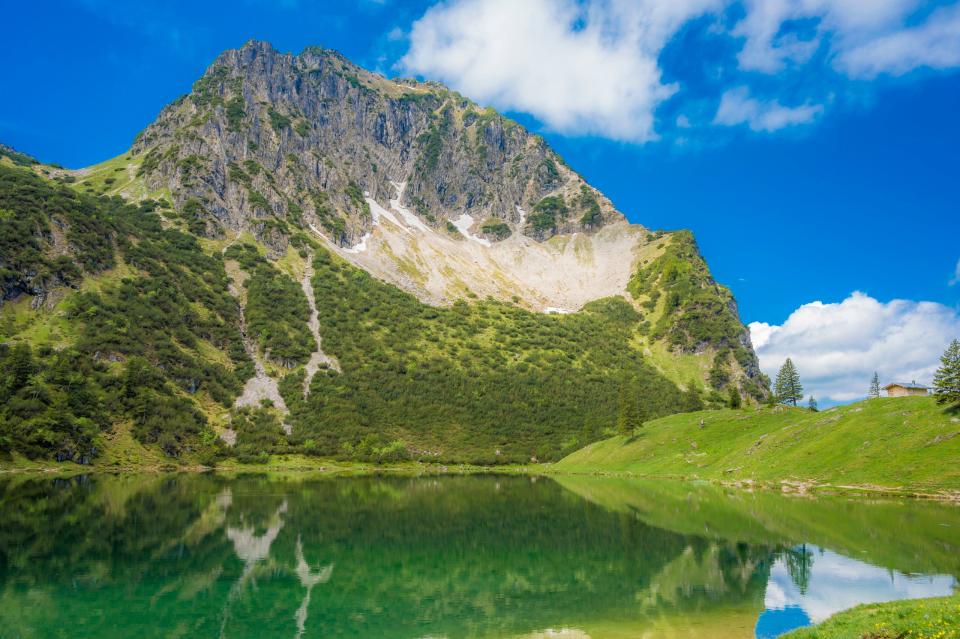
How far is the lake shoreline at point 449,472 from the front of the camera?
55125 mm

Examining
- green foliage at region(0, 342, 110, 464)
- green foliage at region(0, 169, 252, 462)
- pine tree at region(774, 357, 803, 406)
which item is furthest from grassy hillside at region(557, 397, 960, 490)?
green foliage at region(0, 342, 110, 464)

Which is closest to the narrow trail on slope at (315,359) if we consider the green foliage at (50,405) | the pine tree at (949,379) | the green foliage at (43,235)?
the green foliage at (50,405)

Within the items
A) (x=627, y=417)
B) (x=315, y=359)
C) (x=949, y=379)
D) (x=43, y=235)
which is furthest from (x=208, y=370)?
(x=949, y=379)

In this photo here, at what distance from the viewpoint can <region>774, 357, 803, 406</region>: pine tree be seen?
136875mm

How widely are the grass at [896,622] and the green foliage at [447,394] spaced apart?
12211 centimetres

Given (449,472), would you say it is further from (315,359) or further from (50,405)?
(50,405)

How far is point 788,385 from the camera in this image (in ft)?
456

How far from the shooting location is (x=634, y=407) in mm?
114562

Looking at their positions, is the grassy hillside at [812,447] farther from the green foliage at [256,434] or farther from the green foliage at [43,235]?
the green foliage at [43,235]

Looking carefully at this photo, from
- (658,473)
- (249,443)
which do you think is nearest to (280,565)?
(658,473)

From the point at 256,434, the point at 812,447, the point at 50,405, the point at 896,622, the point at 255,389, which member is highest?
the point at 255,389

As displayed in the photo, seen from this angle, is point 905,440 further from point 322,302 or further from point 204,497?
point 322,302

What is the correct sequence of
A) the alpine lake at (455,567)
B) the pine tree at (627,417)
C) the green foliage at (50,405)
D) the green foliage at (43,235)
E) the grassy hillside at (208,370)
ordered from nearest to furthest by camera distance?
the alpine lake at (455,567) < the green foliage at (50,405) < the grassy hillside at (208,370) < the pine tree at (627,417) < the green foliage at (43,235)

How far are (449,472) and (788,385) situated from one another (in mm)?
89370
